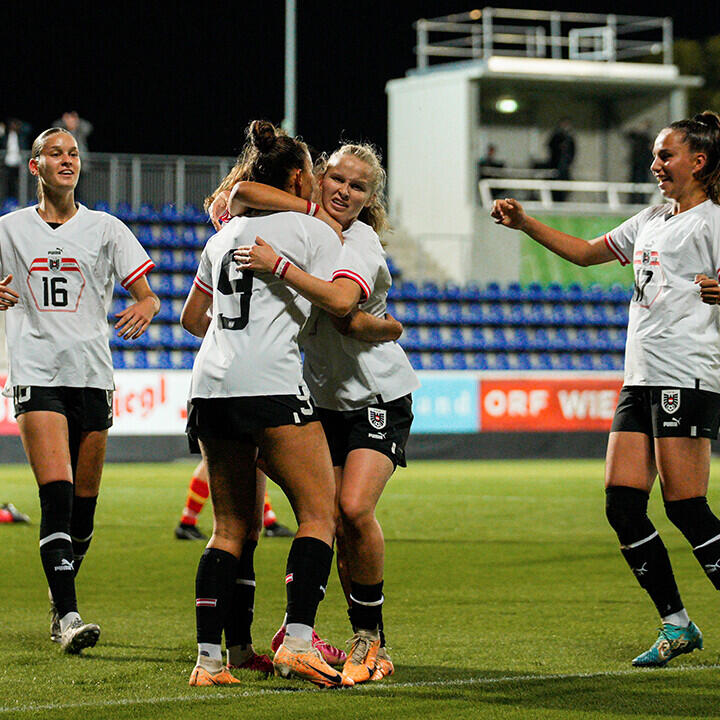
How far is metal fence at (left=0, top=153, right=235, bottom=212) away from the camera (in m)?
25.5

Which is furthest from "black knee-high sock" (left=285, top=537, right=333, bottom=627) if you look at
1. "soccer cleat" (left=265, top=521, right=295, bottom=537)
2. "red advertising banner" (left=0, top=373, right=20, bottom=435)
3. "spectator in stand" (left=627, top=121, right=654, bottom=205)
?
"spectator in stand" (left=627, top=121, right=654, bottom=205)

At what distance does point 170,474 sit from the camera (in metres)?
18.6

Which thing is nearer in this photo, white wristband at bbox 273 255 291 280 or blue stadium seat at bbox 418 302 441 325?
white wristband at bbox 273 255 291 280

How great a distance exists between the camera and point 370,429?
5.56m

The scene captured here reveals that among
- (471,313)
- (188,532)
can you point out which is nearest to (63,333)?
(188,532)

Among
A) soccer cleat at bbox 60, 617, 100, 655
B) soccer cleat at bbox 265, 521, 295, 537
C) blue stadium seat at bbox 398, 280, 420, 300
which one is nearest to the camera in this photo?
soccer cleat at bbox 60, 617, 100, 655

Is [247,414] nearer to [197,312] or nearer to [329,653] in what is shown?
[197,312]

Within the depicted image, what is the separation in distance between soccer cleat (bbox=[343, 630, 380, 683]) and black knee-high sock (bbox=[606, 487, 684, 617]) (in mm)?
1119

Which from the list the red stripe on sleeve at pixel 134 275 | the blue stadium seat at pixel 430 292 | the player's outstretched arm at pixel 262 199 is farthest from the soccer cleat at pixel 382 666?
the blue stadium seat at pixel 430 292

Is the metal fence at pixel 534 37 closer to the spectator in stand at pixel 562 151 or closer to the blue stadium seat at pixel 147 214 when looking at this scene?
the spectator in stand at pixel 562 151

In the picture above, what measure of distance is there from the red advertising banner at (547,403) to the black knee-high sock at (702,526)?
16.6 metres

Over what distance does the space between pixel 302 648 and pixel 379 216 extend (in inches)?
70.0

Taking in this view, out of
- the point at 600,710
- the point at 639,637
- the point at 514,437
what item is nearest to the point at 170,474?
the point at 514,437

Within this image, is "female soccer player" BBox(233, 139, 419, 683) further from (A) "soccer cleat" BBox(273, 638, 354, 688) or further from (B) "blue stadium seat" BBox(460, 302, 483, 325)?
(B) "blue stadium seat" BBox(460, 302, 483, 325)
